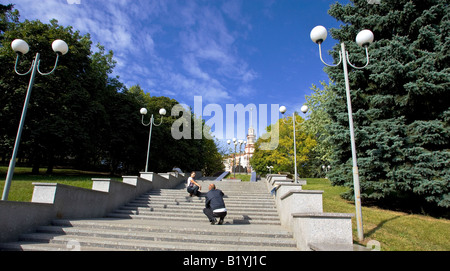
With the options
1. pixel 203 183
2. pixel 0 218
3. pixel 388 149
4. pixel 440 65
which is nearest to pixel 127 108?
pixel 203 183

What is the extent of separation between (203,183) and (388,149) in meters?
10.4

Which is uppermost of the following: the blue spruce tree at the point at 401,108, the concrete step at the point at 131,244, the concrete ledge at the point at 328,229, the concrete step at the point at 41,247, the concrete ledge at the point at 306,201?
the blue spruce tree at the point at 401,108

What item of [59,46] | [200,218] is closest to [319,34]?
[200,218]

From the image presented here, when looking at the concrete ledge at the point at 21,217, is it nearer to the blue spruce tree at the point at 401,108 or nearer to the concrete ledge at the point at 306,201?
the concrete ledge at the point at 306,201

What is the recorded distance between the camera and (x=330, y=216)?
13.4 feet

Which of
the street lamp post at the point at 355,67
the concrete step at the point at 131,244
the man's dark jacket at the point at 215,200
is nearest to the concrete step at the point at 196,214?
the man's dark jacket at the point at 215,200

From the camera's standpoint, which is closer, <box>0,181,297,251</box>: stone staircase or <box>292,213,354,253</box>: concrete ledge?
<box>292,213,354,253</box>: concrete ledge

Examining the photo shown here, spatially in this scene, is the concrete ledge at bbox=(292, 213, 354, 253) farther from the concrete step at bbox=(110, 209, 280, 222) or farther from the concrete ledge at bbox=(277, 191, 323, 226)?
the concrete step at bbox=(110, 209, 280, 222)

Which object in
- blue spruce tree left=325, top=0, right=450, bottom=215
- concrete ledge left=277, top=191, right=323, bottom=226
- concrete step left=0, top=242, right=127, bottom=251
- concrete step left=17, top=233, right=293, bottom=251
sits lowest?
concrete step left=0, top=242, right=127, bottom=251

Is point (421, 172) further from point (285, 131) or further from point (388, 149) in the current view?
point (285, 131)

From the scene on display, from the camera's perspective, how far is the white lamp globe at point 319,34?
→ 22.4 ft

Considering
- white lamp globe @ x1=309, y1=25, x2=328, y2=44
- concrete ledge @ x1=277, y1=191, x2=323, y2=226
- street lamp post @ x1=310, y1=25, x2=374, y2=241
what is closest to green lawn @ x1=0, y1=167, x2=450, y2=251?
street lamp post @ x1=310, y1=25, x2=374, y2=241

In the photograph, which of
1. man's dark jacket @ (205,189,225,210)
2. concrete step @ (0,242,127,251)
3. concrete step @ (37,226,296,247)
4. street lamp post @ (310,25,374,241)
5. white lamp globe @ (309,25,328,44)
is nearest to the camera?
concrete step @ (0,242,127,251)

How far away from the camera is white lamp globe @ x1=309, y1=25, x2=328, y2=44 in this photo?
684 cm
